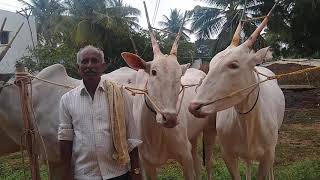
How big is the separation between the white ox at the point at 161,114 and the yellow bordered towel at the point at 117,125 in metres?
0.78

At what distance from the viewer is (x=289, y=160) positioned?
29.5 feet

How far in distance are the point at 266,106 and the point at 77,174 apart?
2.54 m

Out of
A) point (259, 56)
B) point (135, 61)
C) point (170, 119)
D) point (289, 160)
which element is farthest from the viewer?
point (289, 160)

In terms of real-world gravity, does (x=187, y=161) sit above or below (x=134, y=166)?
below

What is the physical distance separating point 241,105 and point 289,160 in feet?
16.2

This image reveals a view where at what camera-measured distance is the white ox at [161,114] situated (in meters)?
4.07

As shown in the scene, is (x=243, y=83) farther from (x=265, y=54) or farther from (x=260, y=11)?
(x=260, y=11)

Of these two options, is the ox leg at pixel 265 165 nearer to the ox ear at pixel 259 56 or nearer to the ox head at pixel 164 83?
the ox ear at pixel 259 56

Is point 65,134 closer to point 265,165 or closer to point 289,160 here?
point 265,165

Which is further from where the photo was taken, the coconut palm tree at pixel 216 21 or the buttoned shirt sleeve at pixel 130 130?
the coconut palm tree at pixel 216 21

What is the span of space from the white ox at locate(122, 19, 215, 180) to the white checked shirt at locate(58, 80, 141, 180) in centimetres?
85

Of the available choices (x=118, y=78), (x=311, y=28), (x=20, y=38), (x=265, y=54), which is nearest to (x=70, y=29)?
(x=20, y=38)

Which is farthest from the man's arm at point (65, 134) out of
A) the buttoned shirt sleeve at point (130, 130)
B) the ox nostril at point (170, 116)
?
the ox nostril at point (170, 116)

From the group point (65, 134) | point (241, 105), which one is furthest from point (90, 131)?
point (241, 105)
